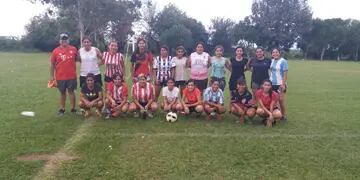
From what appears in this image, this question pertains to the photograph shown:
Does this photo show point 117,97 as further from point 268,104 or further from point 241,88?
point 268,104

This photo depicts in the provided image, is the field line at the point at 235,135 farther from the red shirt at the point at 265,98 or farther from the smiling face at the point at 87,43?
the smiling face at the point at 87,43

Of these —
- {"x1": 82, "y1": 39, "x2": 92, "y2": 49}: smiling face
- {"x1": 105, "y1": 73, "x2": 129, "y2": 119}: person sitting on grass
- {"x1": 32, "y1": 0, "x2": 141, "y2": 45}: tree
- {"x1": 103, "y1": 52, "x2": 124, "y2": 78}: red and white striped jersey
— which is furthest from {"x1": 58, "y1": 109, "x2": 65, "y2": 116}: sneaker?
{"x1": 32, "y1": 0, "x2": 141, "y2": 45}: tree

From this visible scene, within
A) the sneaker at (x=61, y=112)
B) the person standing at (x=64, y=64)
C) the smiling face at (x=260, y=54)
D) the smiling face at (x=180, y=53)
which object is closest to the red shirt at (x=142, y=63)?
the smiling face at (x=180, y=53)

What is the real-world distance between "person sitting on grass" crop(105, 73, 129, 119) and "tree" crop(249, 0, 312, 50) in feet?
190

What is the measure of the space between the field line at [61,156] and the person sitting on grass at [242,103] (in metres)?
2.92

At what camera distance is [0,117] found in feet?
27.9

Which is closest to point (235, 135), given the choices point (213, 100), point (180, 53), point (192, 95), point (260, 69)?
point (213, 100)

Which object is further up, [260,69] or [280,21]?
[280,21]

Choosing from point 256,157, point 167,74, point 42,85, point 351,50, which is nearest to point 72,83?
point 167,74

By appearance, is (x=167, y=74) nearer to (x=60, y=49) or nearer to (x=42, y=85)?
(x=60, y=49)

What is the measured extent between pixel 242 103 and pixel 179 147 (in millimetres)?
2454

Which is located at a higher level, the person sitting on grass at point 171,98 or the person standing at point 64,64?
the person standing at point 64,64

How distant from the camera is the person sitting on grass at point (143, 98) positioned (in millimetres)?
8594

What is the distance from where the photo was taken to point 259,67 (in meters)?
8.49
